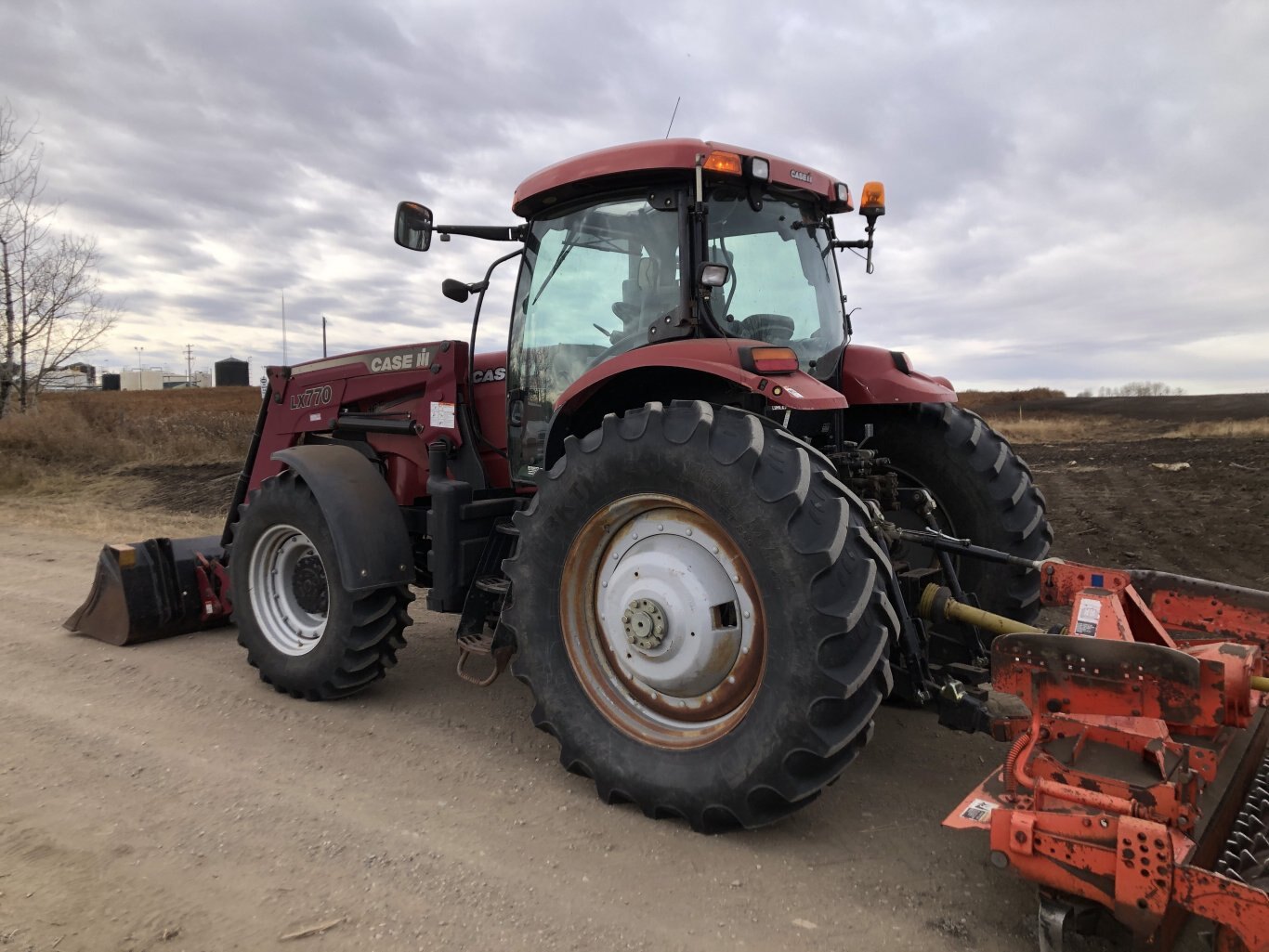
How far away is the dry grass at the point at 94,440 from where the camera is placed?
1381cm

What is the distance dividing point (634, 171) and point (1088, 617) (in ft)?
7.77

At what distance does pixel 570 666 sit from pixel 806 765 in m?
0.99

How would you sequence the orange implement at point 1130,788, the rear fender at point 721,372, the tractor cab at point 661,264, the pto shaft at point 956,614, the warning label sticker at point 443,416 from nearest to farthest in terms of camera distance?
the orange implement at point 1130,788 → the rear fender at point 721,372 → the pto shaft at point 956,614 → the tractor cab at point 661,264 → the warning label sticker at point 443,416

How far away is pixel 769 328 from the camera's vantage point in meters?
3.69

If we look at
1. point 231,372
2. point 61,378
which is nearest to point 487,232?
point 61,378

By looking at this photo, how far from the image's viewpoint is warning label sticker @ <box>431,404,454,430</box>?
443 cm

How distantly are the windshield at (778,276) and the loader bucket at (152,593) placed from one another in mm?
3529

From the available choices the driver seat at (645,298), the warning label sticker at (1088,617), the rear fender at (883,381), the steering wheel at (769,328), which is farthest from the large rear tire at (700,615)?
the rear fender at (883,381)

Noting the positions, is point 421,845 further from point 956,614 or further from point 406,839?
point 956,614

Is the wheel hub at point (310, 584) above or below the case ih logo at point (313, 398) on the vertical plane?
below

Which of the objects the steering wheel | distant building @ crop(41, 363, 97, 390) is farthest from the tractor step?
distant building @ crop(41, 363, 97, 390)

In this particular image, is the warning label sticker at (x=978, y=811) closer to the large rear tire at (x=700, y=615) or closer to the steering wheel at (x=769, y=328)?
the large rear tire at (x=700, y=615)

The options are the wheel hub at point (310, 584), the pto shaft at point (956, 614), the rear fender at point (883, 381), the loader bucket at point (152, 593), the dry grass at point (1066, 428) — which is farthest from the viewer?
the dry grass at point (1066, 428)

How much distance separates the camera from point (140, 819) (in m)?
2.98
